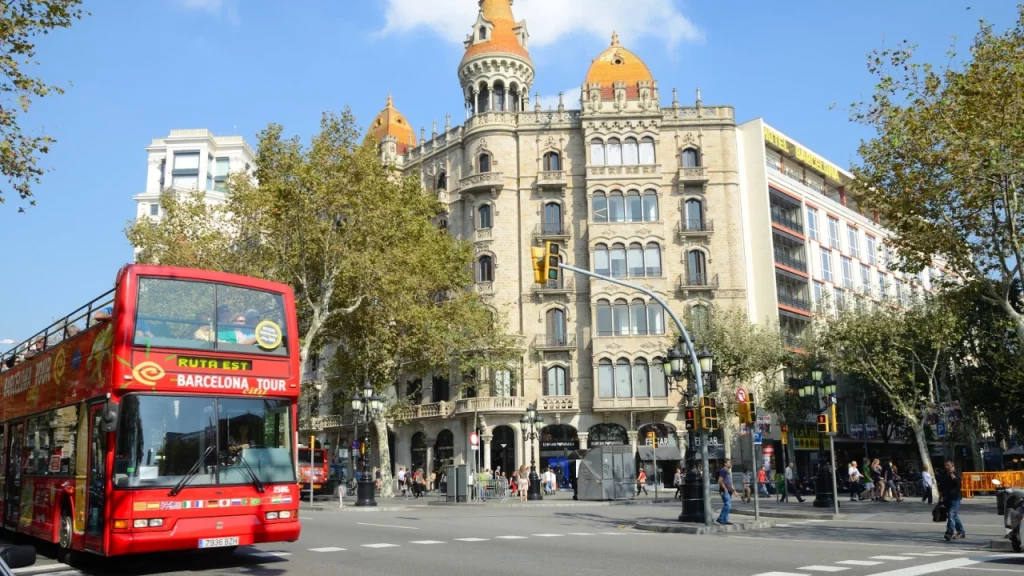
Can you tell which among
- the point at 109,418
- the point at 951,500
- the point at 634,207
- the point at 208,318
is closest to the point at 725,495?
the point at 951,500

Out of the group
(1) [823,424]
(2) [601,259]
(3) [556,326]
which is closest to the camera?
(1) [823,424]

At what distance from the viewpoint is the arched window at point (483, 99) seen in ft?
173

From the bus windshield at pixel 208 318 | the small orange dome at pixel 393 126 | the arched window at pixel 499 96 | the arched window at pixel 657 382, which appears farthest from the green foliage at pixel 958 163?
the small orange dome at pixel 393 126

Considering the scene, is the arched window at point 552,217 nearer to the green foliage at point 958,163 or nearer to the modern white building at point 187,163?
the green foliage at point 958,163

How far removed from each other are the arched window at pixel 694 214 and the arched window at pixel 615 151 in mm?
4630

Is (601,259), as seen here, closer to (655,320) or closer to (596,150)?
(655,320)

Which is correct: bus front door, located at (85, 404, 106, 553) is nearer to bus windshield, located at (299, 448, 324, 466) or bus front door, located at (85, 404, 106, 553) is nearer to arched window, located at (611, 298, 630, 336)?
bus windshield, located at (299, 448, 324, 466)

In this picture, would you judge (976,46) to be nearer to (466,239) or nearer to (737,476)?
(737,476)

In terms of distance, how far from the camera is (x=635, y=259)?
4756 cm

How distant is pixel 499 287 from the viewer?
48.5 m

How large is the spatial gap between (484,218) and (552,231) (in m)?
4.04

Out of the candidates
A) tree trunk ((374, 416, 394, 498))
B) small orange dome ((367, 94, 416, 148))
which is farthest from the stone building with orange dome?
small orange dome ((367, 94, 416, 148))

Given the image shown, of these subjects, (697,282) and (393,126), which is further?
(393,126)

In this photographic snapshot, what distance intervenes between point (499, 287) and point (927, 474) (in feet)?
83.1
